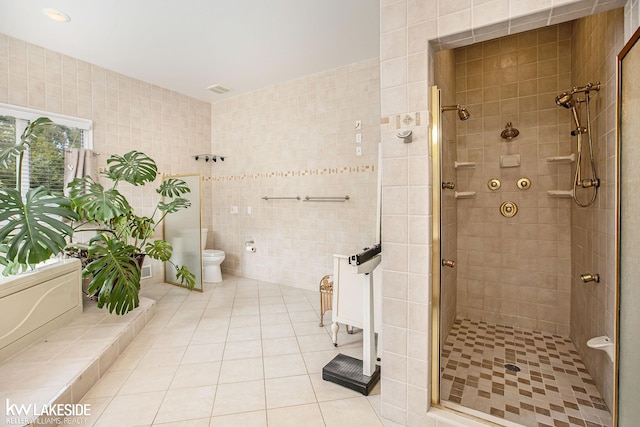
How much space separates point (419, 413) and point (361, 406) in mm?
355

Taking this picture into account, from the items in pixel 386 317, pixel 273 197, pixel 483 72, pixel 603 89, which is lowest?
pixel 386 317

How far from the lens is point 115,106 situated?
366 cm

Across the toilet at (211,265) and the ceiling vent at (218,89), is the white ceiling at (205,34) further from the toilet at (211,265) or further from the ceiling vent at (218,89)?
the toilet at (211,265)

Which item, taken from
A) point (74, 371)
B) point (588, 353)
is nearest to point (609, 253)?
point (588, 353)

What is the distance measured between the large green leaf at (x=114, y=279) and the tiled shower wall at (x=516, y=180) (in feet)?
10.3

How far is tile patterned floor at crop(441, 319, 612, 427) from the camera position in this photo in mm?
1650

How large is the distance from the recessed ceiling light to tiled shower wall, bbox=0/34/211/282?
0.75 m

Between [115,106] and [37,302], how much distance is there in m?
2.54

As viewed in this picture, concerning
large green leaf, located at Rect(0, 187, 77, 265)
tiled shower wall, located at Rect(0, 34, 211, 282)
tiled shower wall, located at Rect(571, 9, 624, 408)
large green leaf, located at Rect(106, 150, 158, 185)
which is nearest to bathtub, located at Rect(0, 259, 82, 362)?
large green leaf, located at Rect(0, 187, 77, 265)

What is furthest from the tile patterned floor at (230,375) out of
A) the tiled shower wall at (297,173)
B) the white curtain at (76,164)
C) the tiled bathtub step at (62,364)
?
the white curtain at (76,164)

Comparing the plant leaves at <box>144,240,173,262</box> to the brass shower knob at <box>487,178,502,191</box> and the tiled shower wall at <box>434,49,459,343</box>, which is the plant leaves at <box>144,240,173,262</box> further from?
the brass shower knob at <box>487,178,502,191</box>

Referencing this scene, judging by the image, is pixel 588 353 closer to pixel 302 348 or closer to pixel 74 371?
pixel 302 348

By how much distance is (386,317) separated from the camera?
5.30 feet

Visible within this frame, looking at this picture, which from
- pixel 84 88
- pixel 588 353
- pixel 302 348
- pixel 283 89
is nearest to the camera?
pixel 588 353
